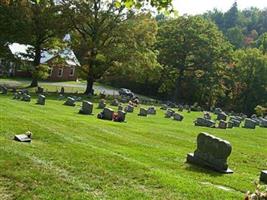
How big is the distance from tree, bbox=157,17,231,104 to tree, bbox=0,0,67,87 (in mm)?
20321

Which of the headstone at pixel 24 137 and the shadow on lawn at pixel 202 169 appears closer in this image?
the shadow on lawn at pixel 202 169

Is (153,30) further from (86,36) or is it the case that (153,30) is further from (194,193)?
(194,193)

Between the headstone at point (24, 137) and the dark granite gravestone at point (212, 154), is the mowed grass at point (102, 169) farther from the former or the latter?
the dark granite gravestone at point (212, 154)

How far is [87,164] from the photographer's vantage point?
1320 centimetres

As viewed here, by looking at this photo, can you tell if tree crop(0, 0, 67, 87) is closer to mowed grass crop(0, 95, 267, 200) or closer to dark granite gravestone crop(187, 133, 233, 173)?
mowed grass crop(0, 95, 267, 200)

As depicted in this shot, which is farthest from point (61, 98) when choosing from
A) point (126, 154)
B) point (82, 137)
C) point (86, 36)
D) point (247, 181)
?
point (247, 181)

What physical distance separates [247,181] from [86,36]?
140 ft

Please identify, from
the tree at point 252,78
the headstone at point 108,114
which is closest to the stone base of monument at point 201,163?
the headstone at point 108,114

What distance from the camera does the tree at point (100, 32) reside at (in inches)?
2046

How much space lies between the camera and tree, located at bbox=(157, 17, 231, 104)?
65.8 meters

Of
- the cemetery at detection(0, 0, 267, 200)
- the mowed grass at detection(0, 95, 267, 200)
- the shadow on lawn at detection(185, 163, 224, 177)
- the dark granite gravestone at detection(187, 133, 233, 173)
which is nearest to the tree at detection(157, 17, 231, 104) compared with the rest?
the cemetery at detection(0, 0, 267, 200)

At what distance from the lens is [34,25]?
4956 centimetres

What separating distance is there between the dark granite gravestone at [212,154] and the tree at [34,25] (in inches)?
1405

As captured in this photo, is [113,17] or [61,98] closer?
→ [61,98]
